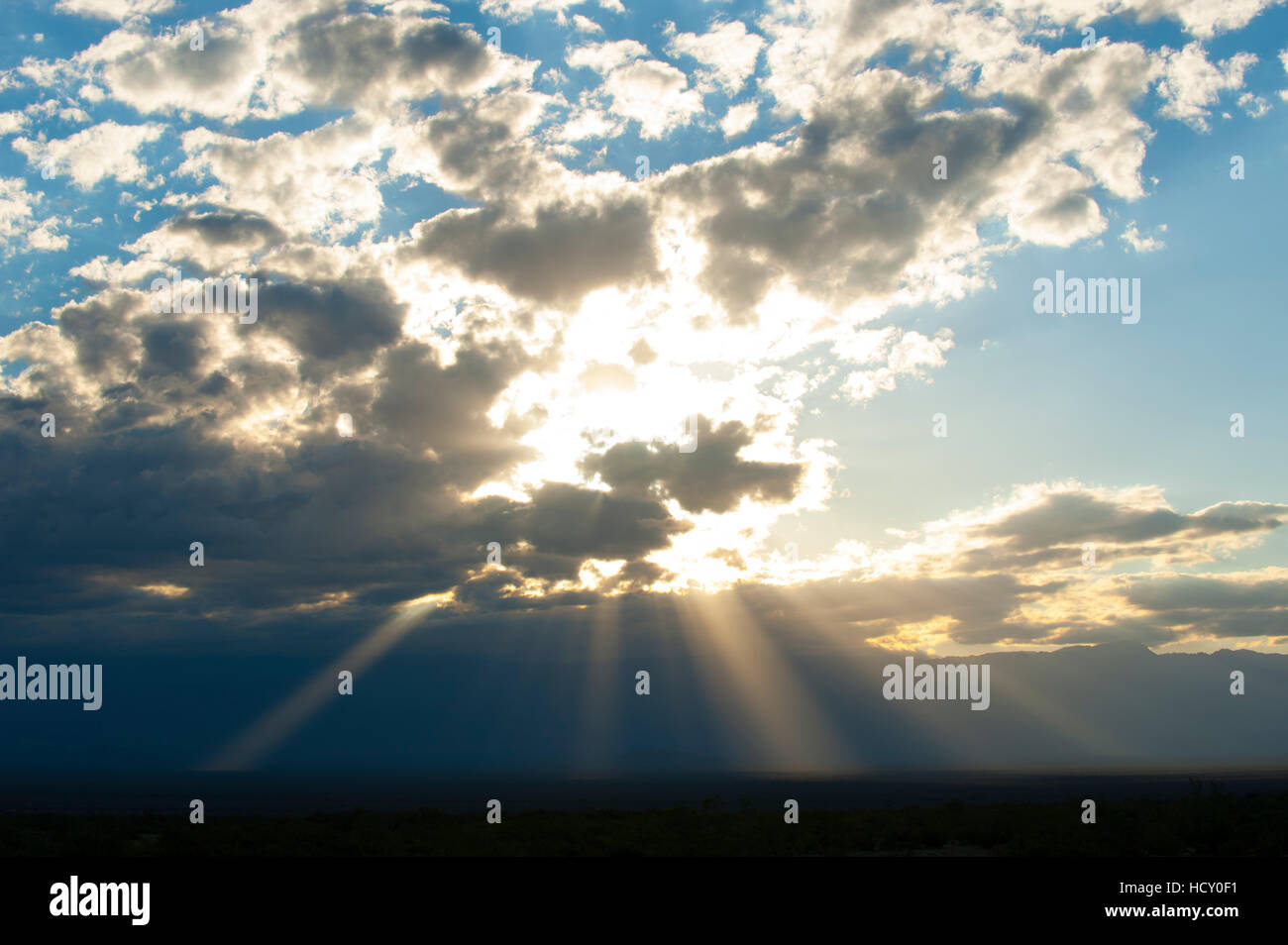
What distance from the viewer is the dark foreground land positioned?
26391 mm

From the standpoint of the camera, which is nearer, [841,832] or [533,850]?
[533,850]

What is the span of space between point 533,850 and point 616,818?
13.1 meters

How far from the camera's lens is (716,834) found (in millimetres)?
30500

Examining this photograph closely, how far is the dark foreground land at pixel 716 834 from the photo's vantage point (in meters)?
26.4
